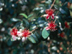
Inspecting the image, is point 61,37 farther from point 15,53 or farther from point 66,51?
point 15,53

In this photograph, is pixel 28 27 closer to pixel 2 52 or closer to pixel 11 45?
pixel 11 45

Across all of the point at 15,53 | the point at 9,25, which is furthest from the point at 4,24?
the point at 15,53

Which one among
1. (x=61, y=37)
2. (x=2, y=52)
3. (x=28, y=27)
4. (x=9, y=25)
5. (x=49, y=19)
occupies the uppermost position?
(x=49, y=19)

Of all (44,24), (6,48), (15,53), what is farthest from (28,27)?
(6,48)

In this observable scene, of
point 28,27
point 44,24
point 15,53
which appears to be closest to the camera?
point 44,24

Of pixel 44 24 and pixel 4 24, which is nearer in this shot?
pixel 44 24

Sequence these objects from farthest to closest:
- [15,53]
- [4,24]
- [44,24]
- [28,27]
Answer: [4,24], [15,53], [28,27], [44,24]

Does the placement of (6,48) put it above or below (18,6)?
below

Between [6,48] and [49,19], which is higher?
[49,19]

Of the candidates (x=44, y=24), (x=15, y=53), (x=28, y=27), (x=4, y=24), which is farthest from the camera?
(x=4, y=24)
